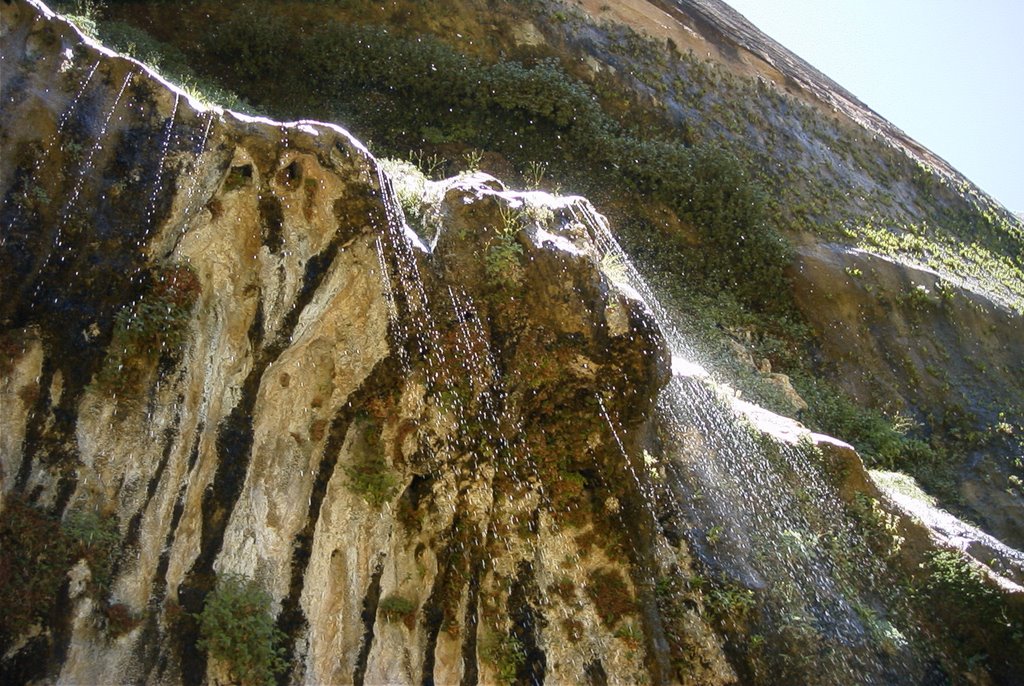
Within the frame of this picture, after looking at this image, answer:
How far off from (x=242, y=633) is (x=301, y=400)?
7.32 ft

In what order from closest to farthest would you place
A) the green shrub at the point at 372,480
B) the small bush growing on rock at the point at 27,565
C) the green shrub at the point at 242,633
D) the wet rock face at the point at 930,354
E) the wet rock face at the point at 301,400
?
the small bush growing on rock at the point at 27,565
the green shrub at the point at 242,633
the wet rock face at the point at 301,400
the green shrub at the point at 372,480
the wet rock face at the point at 930,354

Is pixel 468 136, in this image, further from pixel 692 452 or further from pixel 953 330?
pixel 953 330

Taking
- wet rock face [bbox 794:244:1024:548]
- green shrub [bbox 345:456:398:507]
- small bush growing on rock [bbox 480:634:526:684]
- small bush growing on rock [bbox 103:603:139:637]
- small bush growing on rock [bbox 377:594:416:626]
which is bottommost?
small bush growing on rock [bbox 103:603:139:637]

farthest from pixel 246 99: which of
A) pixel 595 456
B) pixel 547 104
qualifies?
pixel 595 456

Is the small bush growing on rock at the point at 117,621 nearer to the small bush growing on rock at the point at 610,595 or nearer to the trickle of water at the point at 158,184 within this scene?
the trickle of water at the point at 158,184

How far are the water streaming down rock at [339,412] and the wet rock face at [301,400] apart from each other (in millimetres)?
23

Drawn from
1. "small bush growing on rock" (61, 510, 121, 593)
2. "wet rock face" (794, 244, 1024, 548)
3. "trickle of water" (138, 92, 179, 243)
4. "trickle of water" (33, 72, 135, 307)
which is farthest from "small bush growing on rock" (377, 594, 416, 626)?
"wet rock face" (794, 244, 1024, 548)

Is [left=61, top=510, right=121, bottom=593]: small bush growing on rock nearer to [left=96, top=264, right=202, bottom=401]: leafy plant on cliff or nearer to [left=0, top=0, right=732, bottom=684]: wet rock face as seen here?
[left=0, top=0, right=732, bottom=684]: wet rock face

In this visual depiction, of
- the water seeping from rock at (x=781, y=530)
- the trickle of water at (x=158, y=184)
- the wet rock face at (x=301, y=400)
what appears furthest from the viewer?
the water seeping from rock at (x=781, y=530)

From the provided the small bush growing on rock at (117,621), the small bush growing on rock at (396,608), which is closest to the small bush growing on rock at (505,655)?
the small bush growing on rock at (396,608)

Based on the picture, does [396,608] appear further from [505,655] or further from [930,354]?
[930,354]

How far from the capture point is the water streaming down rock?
796 centimetres

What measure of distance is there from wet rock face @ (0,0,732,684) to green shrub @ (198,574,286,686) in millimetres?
54

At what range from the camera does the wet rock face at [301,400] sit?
7.86 metres
